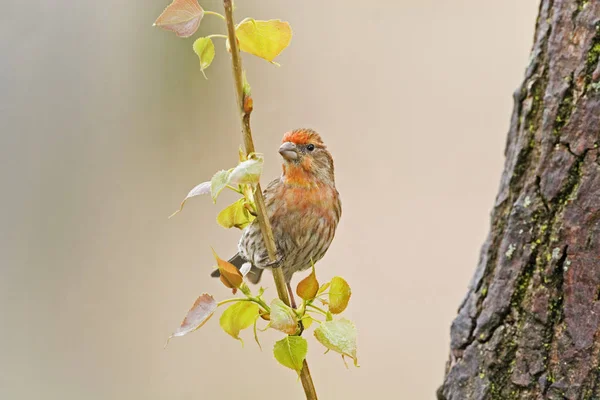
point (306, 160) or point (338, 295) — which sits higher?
point (306, 160)

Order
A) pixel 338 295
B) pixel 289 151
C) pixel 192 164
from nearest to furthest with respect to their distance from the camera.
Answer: pixel 338 295 < pixel 289 151 < pixel 192 164

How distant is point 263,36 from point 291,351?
1.73 feet

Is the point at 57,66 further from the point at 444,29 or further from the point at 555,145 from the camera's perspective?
the point at 555,145

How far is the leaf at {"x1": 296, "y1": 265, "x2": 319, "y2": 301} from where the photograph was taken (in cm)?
125

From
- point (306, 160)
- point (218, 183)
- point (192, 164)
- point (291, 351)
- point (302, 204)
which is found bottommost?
point (291, 351)

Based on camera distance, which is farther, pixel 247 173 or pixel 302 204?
pixel 302 204

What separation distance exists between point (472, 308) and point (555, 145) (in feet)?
1.26

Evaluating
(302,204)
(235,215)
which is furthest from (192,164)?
(235,215)

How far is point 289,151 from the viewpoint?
7.81ft

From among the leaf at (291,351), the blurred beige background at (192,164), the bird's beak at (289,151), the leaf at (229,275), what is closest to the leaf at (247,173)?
the leaf at (229,275)

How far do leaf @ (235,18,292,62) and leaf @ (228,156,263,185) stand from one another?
8.0 inches

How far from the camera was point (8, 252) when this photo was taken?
5484 millimetres

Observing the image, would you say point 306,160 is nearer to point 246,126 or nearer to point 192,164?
point 246,126

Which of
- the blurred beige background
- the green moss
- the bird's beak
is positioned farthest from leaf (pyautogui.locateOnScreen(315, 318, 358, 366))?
the blurred beige background
